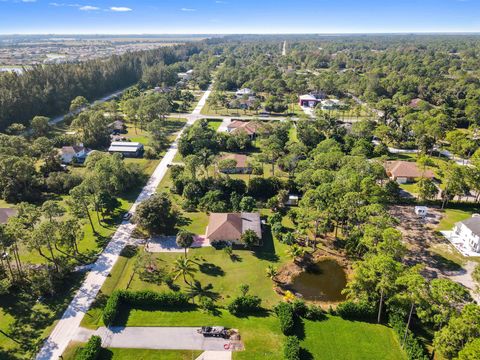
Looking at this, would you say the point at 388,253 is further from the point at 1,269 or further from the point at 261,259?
the point at 1,269

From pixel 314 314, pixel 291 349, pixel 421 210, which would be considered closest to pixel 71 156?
pixel 314 314

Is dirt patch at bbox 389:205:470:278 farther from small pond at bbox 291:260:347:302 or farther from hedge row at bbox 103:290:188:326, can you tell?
hedge row at bbox 103:290:188:326

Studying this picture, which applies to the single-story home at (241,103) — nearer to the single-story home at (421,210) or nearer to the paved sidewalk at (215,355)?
the single-story home at (421,210)

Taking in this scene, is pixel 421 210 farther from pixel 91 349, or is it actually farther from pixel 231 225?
pixel 91 349

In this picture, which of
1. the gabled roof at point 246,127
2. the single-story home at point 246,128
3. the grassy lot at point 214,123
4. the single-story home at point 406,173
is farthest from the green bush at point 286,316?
the grassy lot at point 214,123

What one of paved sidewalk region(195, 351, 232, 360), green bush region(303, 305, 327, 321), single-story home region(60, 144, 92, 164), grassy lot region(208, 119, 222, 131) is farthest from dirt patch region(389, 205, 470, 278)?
single-story home region(60, 144, 92, 164)
